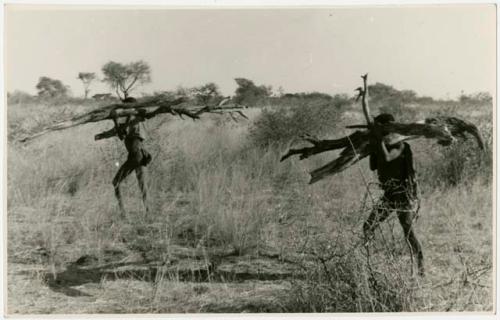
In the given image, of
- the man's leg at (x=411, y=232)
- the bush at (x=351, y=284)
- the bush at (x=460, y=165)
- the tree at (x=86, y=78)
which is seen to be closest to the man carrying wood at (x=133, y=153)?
the tree at (x=86, y=78)

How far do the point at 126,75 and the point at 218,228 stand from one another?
1.80 m

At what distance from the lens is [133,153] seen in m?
6.43

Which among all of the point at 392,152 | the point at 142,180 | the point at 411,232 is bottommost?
the point at 411,232

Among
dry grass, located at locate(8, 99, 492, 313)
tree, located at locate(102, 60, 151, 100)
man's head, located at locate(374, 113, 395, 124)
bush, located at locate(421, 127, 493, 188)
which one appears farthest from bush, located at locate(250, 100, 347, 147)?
tree, located at locate(102, 60, 151, 100)

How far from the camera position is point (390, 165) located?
5.95 m

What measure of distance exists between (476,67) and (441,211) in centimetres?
150

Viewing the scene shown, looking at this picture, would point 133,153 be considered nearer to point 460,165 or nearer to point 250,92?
point 250,92

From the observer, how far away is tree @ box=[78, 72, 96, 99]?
621 centimetres

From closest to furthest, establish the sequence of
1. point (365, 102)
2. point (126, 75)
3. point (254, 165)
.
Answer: point (365, 102), point (126, 75), point (254, 165)

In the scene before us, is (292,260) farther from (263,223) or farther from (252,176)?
(252,176)

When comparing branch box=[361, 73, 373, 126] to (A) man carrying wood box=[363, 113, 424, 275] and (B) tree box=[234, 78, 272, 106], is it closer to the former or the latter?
(A) man carrying wood box=[363, 113, 424, 275]

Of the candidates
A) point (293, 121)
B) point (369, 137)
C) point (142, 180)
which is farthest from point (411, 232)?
point (142, 180)

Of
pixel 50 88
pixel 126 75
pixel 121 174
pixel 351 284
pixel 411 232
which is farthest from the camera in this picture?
pixel 121 174

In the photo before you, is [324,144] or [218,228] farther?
[218,228]
